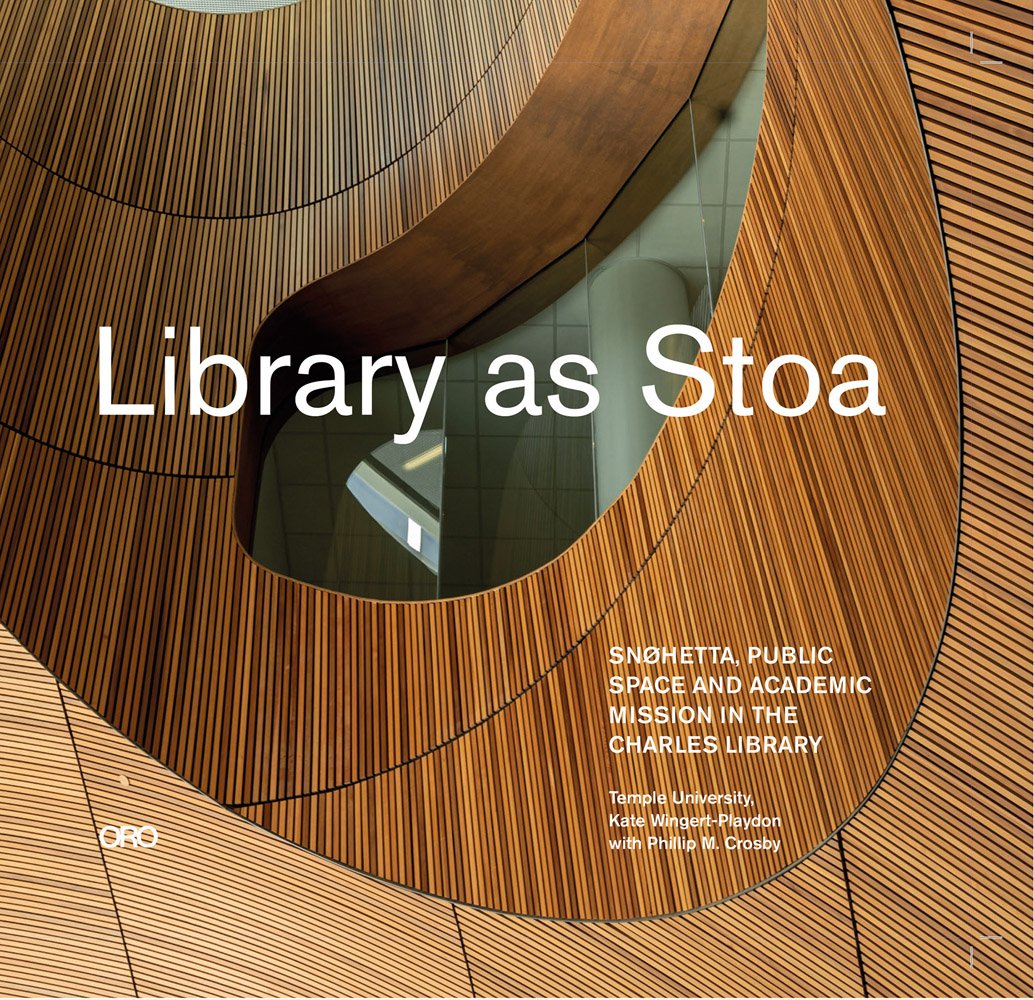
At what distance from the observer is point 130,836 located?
516 cm

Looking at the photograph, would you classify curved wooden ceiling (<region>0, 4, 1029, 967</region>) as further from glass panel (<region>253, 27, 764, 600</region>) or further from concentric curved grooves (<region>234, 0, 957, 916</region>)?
glass panel (<region>253, 27, 764, 600</region>)

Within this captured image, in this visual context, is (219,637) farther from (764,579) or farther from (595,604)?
(764,579)

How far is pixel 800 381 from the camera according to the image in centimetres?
419

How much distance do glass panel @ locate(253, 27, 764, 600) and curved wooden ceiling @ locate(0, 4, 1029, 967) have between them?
44 cm

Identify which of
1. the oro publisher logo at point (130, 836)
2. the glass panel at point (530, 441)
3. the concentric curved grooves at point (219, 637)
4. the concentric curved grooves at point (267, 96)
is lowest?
the oro publisher logo at point (130, 836)

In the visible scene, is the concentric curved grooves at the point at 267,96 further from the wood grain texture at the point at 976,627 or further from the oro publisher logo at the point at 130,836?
the wood grain texture at the point at 976,627

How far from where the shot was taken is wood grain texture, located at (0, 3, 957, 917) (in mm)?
3779

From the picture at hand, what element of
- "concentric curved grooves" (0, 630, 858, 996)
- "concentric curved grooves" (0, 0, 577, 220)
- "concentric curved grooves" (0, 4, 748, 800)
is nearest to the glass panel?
"concentric curved grooves" (0, 4, 748, 800)

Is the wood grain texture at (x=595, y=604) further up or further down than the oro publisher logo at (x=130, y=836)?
further up

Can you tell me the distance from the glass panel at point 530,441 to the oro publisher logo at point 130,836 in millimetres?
1303

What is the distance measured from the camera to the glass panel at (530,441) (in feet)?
18.0

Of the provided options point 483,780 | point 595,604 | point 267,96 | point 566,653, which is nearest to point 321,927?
point 483,780

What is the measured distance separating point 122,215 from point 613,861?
4076 millimetres

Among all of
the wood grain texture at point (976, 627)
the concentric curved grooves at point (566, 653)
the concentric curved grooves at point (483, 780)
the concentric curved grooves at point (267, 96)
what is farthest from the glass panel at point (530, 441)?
the wood grain texture at point (976, 627)
